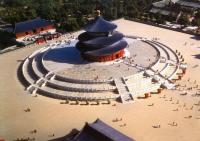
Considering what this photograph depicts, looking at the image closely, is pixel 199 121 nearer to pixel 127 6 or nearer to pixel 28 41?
pixel 28 41

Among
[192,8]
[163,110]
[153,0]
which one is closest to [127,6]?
[153,0]

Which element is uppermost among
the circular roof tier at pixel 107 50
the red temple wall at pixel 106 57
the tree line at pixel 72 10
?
the tree line at pixel 72 10

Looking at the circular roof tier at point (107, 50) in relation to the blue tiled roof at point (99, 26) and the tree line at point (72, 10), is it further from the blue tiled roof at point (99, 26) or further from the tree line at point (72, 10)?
the tree line at point (72, 10)

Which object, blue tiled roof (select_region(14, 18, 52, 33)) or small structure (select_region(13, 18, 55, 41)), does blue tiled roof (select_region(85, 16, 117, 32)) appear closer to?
small structure (select_region(13, 18, 55, 41))

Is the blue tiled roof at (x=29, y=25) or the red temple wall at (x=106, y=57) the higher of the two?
the blue tiled roof at (x=29, y=25)

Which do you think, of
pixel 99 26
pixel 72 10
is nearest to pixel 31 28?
pixel 72 10

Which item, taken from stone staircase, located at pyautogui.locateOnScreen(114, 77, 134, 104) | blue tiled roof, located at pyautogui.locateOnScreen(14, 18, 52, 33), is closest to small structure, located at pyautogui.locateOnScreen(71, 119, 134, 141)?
stone staircase, located at pyautogui.locateOnScreen(114, 77, 134, 104)

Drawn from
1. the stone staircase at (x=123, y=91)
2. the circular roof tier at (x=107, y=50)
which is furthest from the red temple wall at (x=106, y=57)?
the stone staircase at (x=123, y=91)
